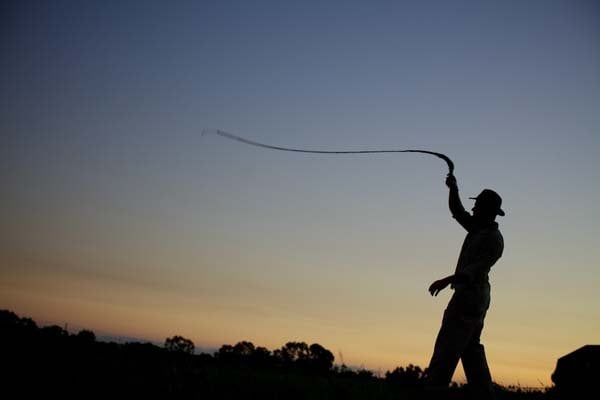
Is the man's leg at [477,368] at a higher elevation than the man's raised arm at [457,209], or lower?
lower

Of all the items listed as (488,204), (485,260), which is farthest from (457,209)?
(485,260)

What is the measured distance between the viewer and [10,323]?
8.13 metres

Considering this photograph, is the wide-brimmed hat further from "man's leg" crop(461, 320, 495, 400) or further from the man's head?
"man's leg" crop(461, 320, 495, 400)

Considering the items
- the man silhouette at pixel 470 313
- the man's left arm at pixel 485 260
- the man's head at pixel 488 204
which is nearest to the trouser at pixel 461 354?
the man silhouette at pixel 470 313

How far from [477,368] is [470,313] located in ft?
2.03

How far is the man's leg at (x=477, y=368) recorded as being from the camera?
19.6ft

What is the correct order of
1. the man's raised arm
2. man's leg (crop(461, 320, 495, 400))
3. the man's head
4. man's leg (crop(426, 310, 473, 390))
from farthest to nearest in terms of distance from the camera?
the man's raised arm, the man's head, man's leg (crop(461, 320, 495, 400)), man's leg (crop(426, 310, 473, 390))

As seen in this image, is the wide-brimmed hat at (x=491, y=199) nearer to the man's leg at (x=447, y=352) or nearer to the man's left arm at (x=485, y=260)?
the man's left arm at (x=485, y=260)

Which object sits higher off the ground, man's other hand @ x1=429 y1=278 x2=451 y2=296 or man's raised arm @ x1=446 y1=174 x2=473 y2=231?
man's raised arm @ x1=446 y1=174 x2=473 y2=231

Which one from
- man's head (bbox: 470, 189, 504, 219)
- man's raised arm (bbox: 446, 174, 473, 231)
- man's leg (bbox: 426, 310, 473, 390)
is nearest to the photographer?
man's leg (bbox: 426, 310, 473, 390)

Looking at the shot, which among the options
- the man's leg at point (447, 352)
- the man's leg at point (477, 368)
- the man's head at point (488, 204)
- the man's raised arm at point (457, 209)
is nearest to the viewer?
the man's leg at point (447, 352)

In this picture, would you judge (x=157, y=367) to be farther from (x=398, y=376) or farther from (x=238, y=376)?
(x=398, y=376)

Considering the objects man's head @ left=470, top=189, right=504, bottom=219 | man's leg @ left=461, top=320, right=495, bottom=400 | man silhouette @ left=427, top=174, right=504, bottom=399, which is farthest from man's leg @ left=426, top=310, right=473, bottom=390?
man's head @ left=470, top=189, right=504, bottom=219

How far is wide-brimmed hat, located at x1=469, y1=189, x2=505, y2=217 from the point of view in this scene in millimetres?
6455
